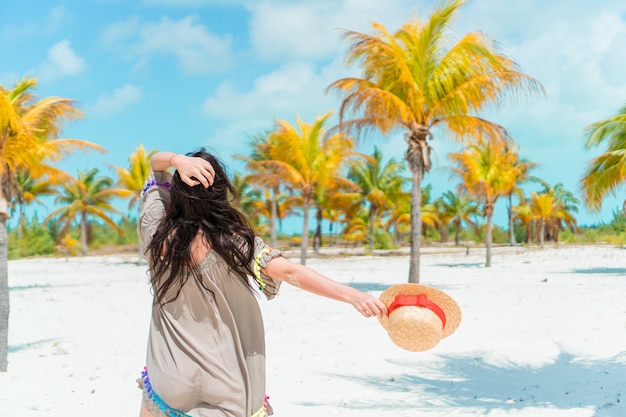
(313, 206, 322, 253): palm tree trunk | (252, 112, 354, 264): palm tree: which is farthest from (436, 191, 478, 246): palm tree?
(252, 112, 354, 264): palm tree

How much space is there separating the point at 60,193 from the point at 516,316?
36.2 metres

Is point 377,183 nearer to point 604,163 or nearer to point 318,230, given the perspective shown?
point 318,230

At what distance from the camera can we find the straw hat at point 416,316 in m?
Result: 2.12

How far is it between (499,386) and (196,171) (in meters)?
5.44

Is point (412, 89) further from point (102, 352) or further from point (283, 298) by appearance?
point (102, 352)

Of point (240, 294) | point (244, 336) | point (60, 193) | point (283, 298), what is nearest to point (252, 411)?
point (244, 336)

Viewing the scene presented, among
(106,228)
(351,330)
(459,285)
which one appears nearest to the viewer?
(351,330)

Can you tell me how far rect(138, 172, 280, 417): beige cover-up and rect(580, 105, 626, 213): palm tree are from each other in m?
18.7

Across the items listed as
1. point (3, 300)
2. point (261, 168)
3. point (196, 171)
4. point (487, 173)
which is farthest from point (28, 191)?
point (196, 171)

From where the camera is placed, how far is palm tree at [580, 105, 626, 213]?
18.8m

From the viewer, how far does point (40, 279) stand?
2158cm

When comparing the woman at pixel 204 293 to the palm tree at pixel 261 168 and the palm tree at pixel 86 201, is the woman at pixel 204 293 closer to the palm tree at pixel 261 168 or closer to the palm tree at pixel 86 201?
the palm tree at pixel 261 168

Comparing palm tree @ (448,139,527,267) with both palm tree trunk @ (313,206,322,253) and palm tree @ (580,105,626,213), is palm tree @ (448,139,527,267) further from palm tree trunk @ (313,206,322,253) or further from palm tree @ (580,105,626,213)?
palm tree trunk @ (313,206,322,253)

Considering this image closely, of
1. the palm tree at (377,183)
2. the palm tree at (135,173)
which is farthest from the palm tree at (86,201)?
the palm tree at (377,183)
